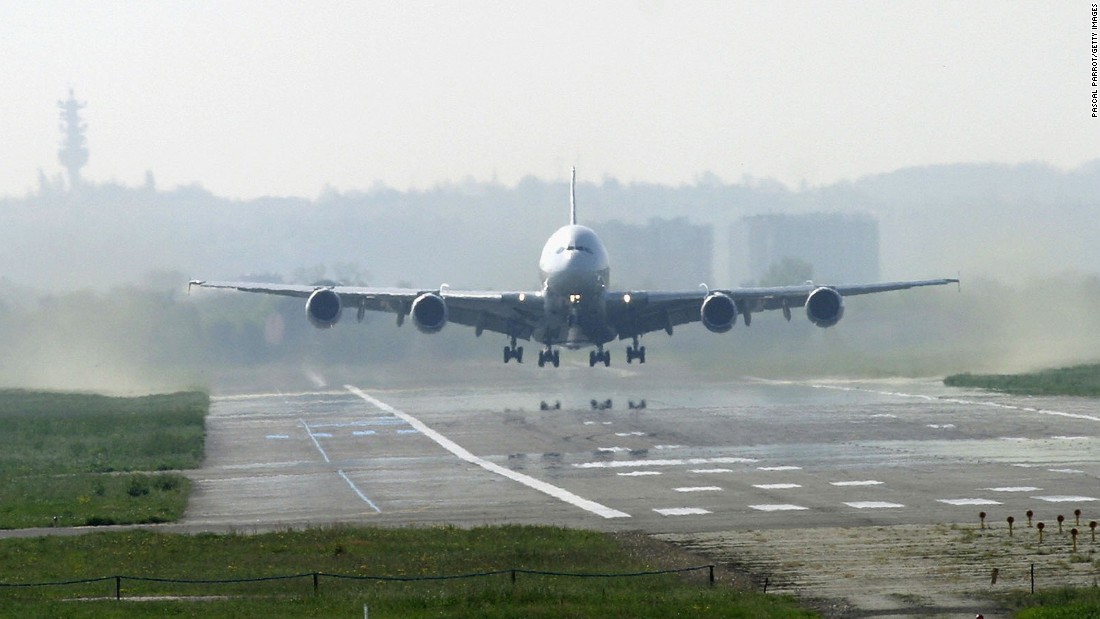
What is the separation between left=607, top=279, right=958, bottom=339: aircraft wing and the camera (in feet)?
228

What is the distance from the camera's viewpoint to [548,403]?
64250 mm

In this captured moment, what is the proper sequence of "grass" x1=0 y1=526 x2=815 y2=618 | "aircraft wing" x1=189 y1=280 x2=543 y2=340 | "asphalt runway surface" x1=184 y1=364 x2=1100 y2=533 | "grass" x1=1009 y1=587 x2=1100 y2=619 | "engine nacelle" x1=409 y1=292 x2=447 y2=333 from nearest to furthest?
"grass" x1=1009 y1=587 x2=1100 y2=619
"grass" x1=0 y1=526 x2=815 y2=618
"asphalt runway surface" x1=184 y1=364 x2=1100 y2=533
"engine nacelle" x1=409 y1=292 x2=447 y2=333
"aircraft wing" x1=189 y1=280 x2=543 y2=340

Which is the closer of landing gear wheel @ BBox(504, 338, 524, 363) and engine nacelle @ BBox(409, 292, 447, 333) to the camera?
engine nacelle @ BBox(409, 292, 447, 333)

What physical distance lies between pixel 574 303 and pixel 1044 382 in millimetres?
22194

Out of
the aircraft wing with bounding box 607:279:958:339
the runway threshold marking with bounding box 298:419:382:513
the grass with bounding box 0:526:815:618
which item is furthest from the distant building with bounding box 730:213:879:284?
the grass with bounding box 0:526:815:618

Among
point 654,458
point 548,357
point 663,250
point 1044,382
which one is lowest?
point 654,458

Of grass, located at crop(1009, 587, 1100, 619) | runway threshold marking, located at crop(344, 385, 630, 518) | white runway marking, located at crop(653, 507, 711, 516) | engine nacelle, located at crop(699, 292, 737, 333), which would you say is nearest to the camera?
grass, located at crop(1009, 587, 1100, 619)

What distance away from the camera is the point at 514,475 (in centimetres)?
3988

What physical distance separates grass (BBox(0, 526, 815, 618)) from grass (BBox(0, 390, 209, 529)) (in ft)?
15.8

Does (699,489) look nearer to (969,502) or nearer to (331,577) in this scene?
(969,502)

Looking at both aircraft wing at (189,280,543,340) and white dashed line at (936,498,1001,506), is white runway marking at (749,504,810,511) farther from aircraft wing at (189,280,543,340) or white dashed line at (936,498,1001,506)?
aircraft wing at (189,280,543,340)

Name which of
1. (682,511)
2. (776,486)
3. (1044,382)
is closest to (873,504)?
(776,486)

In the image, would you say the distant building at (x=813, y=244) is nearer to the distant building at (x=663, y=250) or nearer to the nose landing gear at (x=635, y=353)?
the distant building at (x=663, y=250)

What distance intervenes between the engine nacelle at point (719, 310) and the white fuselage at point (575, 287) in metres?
4.56
